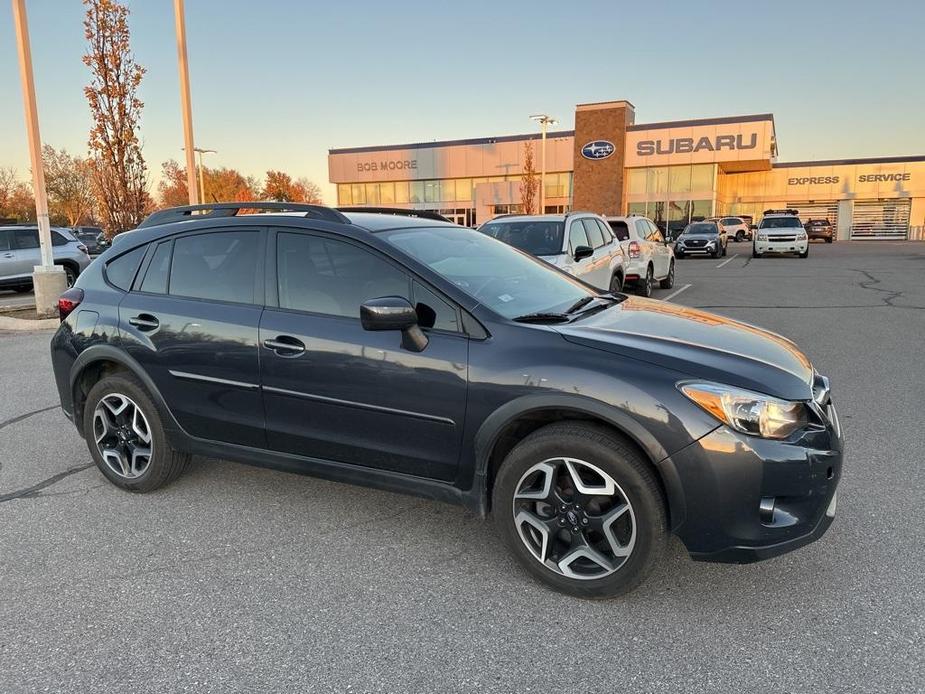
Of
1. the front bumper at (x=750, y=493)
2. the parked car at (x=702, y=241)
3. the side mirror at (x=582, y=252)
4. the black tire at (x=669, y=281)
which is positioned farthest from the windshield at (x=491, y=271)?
the parked car at (x=702, y=241)

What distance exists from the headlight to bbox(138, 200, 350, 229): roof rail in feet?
6.59

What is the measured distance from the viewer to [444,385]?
310 centimetres

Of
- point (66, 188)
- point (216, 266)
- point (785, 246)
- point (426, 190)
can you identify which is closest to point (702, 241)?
point (785, 246)

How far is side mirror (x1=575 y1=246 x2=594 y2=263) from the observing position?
906 cm

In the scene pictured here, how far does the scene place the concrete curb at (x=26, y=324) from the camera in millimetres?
11180

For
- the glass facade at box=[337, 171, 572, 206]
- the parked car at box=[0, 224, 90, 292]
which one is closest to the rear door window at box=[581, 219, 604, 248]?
the parked car at box=[0, 224, 90, 292]

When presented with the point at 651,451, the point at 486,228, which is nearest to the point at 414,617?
the point at 651,451

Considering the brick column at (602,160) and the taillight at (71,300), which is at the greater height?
the brick column at (602,160)

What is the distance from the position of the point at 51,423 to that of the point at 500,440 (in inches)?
178

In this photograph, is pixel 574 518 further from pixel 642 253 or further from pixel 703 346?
pixel 642 253

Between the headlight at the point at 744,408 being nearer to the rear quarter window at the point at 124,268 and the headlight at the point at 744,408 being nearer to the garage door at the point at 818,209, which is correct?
the rear quarter window at the point at 124,268

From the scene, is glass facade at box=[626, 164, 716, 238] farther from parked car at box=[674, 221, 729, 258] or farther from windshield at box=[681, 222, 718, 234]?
parked car at box=[674, 221, 729, 258]

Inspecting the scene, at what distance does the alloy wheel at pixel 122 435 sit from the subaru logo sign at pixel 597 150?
4603 centimetres

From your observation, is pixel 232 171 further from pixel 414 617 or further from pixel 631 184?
pixel 414 617
